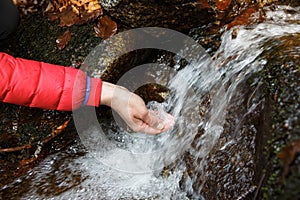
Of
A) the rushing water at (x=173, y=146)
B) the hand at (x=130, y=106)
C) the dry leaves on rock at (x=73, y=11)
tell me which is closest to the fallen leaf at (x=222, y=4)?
the rushing water at (x=173, y=146)

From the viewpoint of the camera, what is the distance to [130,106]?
2.67m

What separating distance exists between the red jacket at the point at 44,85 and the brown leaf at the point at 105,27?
25.0 inches

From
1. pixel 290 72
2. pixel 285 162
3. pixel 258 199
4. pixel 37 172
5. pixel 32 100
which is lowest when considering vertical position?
pixel 37 172

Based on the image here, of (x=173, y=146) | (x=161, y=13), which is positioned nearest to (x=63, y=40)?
(x=161, y=13)

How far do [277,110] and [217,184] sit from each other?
2.30 ft

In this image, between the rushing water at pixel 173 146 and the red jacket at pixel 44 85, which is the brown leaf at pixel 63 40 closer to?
the red jacket at pixel 44 85

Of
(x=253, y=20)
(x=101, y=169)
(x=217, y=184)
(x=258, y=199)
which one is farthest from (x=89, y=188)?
(x=253, y=20)

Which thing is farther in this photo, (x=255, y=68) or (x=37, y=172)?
(x=37, y=172)

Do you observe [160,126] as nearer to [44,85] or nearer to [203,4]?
[44,85]

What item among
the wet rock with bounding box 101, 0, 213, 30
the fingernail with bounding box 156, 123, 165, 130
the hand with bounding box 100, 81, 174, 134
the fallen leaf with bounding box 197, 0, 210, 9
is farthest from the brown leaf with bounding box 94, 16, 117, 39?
the fingernail with bounding box 156, 123, 165, 130

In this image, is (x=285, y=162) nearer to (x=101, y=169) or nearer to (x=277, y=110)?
(x=277, y=110)

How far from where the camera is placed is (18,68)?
2539 millimetres

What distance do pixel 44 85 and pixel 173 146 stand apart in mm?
1107

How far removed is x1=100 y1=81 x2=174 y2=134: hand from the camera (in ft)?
8.77
